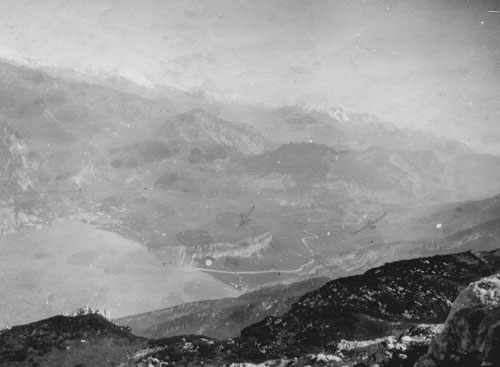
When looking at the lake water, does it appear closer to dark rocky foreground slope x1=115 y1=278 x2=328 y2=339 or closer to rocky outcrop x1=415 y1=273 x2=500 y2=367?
dark rocky foreground slope x1=115 y1=278 x2=328 y2=339

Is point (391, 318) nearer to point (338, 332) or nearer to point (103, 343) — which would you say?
point (338, 332)

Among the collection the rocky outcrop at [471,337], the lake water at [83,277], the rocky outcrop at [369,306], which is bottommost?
the lake water at [83,277]

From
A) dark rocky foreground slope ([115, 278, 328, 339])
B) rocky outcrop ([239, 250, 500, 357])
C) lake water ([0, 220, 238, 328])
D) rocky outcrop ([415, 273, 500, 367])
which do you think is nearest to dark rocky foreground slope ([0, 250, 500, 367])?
rocky outcrop ([239, 250, 500, 357])

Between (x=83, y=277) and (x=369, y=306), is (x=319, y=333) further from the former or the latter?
(x=83, y=277)

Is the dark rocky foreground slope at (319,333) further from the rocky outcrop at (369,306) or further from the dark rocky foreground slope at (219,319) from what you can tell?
the dark rocky foreground slope at (219,319)

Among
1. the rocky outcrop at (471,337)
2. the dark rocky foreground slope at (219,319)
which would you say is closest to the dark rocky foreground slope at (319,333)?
the rocky outcrop at (471,337)

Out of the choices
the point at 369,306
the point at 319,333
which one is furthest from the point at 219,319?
the point at 319,333
